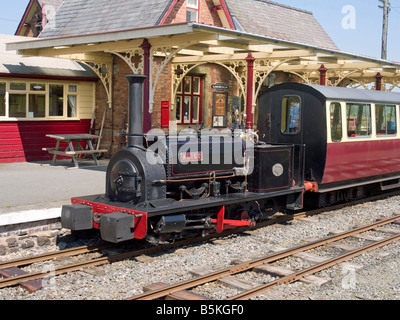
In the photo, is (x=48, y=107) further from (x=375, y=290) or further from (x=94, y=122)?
(x=375, y=290)

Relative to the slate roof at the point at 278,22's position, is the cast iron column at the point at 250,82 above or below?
below

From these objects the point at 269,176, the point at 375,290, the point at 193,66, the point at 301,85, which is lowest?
the point at 375,290

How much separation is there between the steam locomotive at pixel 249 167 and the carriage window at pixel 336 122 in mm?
21

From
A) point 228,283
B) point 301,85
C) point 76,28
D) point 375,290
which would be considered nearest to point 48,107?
point 76,28

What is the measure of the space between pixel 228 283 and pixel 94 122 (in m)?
11.0

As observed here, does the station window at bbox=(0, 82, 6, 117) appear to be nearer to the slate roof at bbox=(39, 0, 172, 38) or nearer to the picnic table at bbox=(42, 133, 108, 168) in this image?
the picnic table at bbox=(42, 133, 108, 168)

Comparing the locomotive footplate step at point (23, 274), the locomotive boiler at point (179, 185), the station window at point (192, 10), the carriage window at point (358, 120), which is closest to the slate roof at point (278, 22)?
the station window at point (192, 10)

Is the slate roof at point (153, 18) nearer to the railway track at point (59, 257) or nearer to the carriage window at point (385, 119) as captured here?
the carriage window at point (385, 119)

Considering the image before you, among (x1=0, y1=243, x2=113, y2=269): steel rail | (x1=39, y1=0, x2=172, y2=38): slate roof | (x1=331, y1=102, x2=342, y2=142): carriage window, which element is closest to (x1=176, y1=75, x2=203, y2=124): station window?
(x1=39, y1=0, x2=172, y2=38): slate roof

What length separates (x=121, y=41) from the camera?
12258 millimetres

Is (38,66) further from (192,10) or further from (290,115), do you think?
(290,115)

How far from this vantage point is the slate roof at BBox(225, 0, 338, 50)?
20.6 meters

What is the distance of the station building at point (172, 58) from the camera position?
1156 centimetres

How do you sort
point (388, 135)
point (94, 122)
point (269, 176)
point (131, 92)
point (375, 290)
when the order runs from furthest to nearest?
point (94, 122)
point (388, 135)
point (269, 176)
point (131, 92)
point (375, 290)
